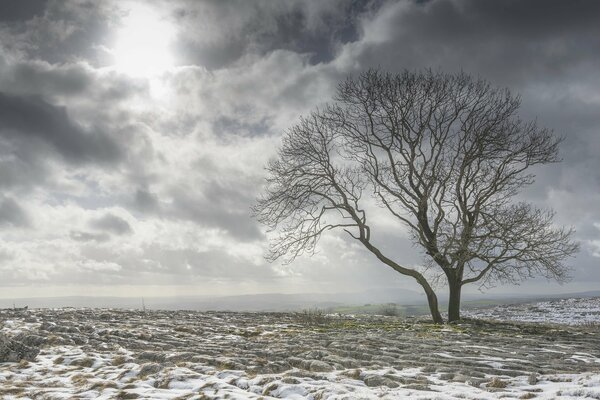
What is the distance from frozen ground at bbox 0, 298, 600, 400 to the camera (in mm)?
6859

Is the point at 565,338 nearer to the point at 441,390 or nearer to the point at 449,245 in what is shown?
the point at 449,245

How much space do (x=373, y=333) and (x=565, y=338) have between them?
618 cm

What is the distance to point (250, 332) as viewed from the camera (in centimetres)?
1371

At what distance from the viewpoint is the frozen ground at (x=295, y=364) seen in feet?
22.5

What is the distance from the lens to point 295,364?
8.85m

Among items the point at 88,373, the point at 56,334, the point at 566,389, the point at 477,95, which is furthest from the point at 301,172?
the point at 566,389

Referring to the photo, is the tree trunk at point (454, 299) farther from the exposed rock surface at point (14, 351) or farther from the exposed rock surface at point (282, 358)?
the exposed rock surface at point (14, 351)

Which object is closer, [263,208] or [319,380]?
[319,380]

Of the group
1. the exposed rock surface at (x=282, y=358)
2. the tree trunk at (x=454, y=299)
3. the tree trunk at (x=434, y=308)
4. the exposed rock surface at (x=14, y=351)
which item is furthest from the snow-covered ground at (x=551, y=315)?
the exposed rock surface at (x=14, y=351)

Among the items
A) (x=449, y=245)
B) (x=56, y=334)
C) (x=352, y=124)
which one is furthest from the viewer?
(x=352, y=124)

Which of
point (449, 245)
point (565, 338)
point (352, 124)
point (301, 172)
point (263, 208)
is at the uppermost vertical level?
point (352, 124)

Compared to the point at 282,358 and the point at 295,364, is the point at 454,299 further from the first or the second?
the point at 295,364

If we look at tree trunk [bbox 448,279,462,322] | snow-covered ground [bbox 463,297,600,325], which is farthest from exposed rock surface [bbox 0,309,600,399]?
snow-covered ground [bbox 463,297,600,325]

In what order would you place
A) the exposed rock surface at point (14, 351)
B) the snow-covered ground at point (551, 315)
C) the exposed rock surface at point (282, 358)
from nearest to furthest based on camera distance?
the exposed rock surface at point (282, 358) → the exposed rock surface at point (14, 351) → the snow-covered ground at point (551, 315)
